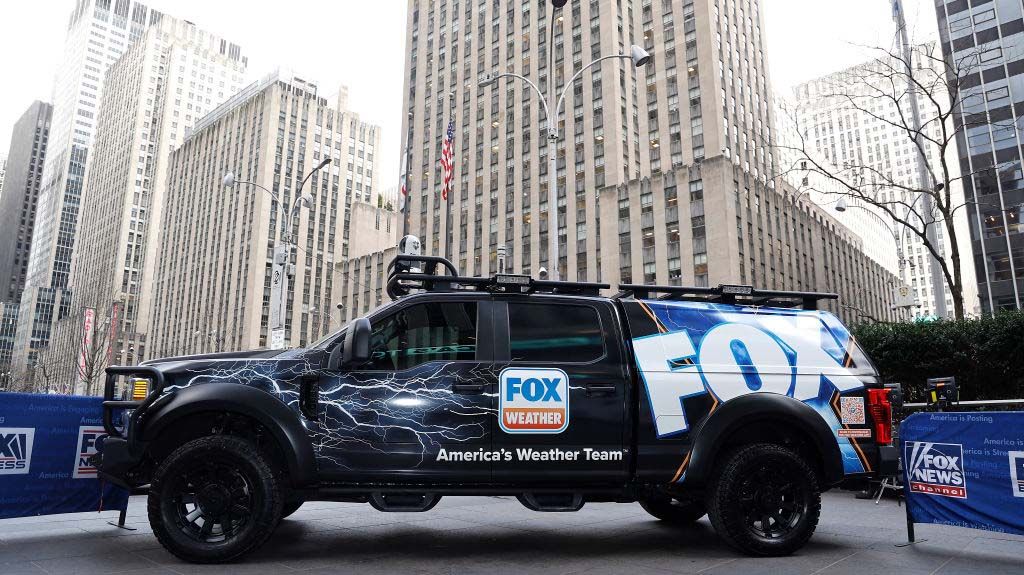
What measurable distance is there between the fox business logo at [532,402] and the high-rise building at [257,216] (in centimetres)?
8440

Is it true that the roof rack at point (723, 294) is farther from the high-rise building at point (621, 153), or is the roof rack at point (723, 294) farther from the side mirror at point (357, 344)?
the high-rise building at point (621, 153)

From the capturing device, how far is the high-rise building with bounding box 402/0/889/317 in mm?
53069

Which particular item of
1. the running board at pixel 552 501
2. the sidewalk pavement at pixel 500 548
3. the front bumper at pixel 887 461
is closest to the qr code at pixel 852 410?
the front bumper at pixel 887 461

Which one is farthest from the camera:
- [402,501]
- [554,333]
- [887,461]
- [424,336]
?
[887,461]

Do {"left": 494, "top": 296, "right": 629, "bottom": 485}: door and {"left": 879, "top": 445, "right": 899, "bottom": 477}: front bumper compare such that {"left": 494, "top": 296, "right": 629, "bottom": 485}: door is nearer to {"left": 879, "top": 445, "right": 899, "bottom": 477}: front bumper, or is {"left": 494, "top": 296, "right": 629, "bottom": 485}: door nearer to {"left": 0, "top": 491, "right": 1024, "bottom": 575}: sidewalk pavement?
{"left": 0, "top": 491, "right": 1024, "bottom": 575}: sidewalk pavement

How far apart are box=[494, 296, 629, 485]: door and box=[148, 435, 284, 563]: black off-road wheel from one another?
1861 mm

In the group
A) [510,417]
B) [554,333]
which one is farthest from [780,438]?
[510,417]

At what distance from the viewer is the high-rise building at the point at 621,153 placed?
53.1m

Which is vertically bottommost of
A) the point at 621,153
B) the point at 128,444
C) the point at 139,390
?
the point at 128,444

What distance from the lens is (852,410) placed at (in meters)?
5.84

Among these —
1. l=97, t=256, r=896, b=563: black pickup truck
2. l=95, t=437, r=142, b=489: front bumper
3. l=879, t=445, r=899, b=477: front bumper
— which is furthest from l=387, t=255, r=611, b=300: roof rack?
l=879, t=445, r=899, b=477: front bumper

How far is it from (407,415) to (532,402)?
104 cm

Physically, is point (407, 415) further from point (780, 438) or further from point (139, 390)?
point (780, 438)

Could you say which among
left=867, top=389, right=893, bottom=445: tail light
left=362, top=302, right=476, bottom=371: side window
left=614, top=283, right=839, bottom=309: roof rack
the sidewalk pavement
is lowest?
the sidewalk pavement
